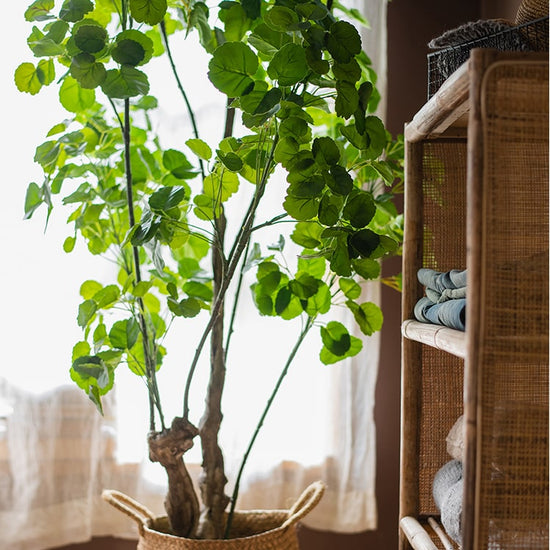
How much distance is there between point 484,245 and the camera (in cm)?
87

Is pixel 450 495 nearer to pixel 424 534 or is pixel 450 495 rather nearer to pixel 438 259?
pixel 424 534

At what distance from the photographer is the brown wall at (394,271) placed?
195cm

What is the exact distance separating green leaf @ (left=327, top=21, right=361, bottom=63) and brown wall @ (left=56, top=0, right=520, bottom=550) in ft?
3.08

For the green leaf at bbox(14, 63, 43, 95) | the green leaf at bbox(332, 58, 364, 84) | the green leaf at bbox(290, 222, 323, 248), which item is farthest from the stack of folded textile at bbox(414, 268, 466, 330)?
the green leaf at bbox(14, 63, 43, 95)

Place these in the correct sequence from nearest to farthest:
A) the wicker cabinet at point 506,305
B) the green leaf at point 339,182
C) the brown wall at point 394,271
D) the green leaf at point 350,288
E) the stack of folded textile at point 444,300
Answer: the wicker cabinet at point 506,305, the stack of folded textile at point 444,300, the green leaf at point 339,182, the green leaf at point 350,288, the brown wall at point 394,271

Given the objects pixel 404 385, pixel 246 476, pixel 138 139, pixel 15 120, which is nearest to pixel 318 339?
pixel 246 476

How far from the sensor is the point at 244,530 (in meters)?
1.51

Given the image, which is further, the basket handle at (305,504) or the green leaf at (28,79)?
the basket handle at (305,504)

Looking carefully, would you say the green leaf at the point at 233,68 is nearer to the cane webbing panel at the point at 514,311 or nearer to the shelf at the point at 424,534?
the cane webbing panel at the point at 514,311

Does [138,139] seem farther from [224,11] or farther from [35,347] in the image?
[35,347]

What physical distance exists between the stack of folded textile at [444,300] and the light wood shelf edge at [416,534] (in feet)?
1.23

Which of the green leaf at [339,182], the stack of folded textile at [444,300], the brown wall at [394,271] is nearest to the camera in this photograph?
the stack of folded textile at [444,300]

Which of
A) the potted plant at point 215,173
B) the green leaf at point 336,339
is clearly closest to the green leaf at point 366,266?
the potted plant at point 215,173

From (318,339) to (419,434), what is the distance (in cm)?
61
